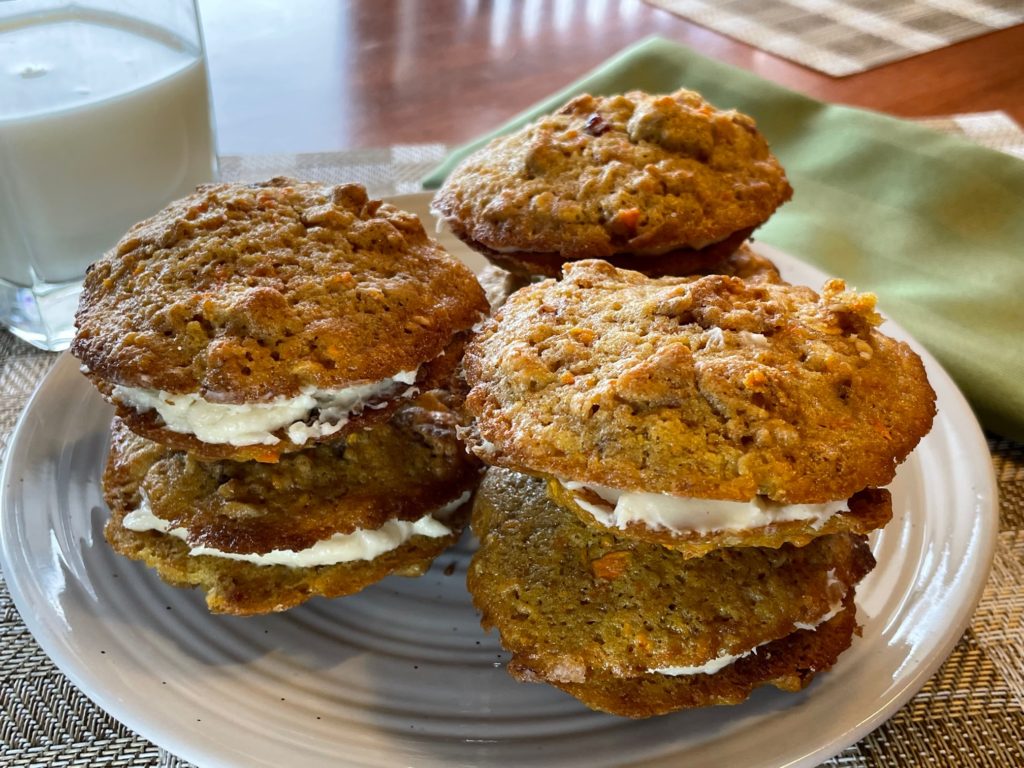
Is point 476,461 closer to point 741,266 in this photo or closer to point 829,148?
point 741,266

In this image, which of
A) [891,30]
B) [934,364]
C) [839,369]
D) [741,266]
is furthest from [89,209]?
[891,30]

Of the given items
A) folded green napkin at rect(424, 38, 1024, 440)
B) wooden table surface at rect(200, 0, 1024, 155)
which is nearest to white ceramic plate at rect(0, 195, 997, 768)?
folded green napkin at rect(424, 38, 1024, 440)

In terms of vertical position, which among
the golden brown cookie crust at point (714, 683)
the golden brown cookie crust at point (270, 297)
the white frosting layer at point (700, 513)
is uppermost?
the golden brown cookie crust at point (270, 297)

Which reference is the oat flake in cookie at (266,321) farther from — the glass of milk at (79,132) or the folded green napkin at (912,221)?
the folded green napkin at (912,221)

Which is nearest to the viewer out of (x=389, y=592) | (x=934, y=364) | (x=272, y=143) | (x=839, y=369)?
(x=839, y=369)

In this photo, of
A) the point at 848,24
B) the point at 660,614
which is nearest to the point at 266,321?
the point at 660,614

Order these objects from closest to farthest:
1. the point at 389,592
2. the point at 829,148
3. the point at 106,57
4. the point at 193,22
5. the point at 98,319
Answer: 1. the point at 98,319
2. the point at 389,592
3. the point at 106,57
4. the point at 193,22
5. the point at 829,148

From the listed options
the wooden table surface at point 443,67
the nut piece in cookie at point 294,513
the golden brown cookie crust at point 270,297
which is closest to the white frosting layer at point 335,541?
the nut piece in cookie at point 294,513
